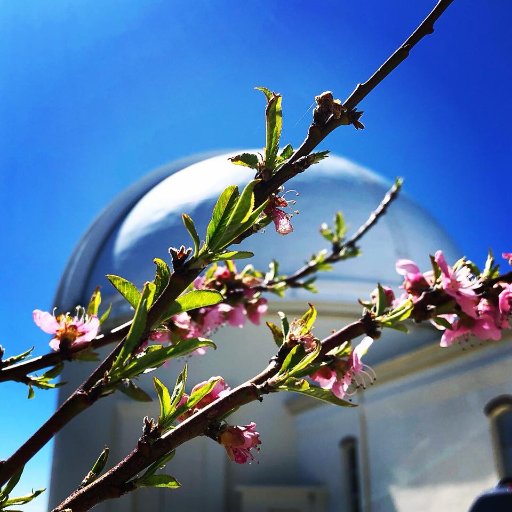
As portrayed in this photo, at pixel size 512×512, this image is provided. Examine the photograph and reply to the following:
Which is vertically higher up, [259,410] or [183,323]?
[259,410]

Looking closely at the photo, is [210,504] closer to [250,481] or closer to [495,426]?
[250,481]

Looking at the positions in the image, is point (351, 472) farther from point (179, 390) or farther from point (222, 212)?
point (222, 212)

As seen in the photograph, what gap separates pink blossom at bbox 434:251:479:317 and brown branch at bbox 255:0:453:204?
48 cm

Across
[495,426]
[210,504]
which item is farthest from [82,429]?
[495,426]

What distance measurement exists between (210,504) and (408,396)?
2.68 meters

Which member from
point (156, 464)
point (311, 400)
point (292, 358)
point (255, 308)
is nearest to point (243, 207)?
point (292, 358)

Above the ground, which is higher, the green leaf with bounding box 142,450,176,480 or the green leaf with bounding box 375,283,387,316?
the green leaf with bounding box 375,283,387,316

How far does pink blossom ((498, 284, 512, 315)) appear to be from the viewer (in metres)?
1.18

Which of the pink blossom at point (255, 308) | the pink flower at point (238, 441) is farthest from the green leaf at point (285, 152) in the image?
the pink blossom at point (255, 308)

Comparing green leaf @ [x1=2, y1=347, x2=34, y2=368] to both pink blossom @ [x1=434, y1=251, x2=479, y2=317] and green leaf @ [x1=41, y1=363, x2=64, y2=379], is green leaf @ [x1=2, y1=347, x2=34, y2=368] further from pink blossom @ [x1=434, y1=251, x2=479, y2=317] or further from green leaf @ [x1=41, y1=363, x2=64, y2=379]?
pink blossom @ [x1=434, y1=251, x2=479, y2=317]

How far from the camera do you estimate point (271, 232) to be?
29.2 feet

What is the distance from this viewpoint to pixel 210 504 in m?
7.53

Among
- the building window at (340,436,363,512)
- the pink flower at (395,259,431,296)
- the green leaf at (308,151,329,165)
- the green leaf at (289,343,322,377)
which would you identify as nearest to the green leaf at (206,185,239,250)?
the green leaf at (308,151,329,165)

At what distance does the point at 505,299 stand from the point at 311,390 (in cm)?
58
